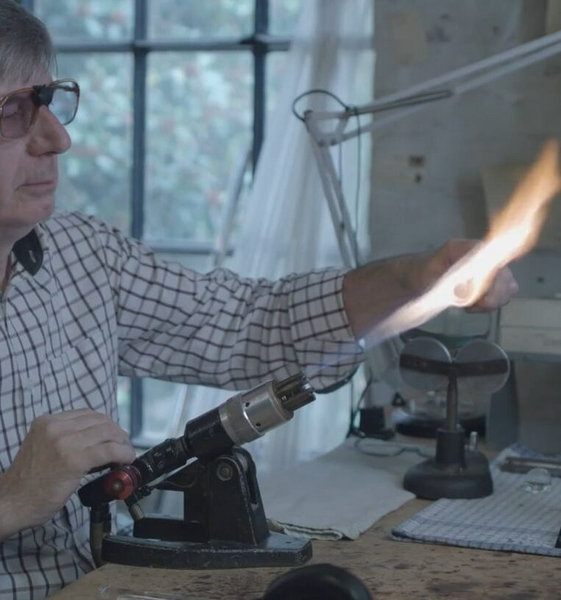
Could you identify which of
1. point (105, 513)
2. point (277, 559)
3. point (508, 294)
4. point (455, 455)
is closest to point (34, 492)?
point (105, 513)

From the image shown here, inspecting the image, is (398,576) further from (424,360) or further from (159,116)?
(159,116)

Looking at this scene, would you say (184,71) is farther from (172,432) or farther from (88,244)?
(88,244)

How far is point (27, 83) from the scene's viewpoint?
1.57 metres

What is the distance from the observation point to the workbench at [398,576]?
120cm

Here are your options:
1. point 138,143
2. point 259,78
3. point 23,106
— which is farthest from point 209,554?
point 138,143

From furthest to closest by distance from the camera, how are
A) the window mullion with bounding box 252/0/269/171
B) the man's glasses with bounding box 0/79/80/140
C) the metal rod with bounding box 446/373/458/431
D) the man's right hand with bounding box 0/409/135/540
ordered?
the window mullion with bounding box 252/0/269/171 < the metal rod with bounding box 446/373/458/431 < the man's glasses with bounding box 0/79/80/140 < the man's right hand with bounding box 0/409/135/540

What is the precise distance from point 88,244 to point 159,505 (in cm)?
129

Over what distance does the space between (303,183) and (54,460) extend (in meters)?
1.67

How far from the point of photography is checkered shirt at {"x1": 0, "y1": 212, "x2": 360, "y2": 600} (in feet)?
5.19

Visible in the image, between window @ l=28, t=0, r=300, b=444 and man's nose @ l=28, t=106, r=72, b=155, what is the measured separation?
5.54 ft

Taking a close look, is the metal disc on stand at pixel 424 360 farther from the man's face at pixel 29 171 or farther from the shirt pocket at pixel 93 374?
the man's face at pixel 29 171

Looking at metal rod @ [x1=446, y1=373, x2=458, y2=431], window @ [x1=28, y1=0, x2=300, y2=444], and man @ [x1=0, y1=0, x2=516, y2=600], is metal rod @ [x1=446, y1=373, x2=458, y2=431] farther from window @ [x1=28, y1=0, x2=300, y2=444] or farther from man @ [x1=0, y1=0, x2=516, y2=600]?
window @ [x1=28, y1=0, x2=300, y2=444]

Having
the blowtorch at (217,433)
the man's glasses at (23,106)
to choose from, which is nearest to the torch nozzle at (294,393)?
the blowtorch at (217,433)

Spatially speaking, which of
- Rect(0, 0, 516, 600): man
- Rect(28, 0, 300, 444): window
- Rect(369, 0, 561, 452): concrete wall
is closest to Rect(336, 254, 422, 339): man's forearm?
Rect(0, 0, 516, 600): man
